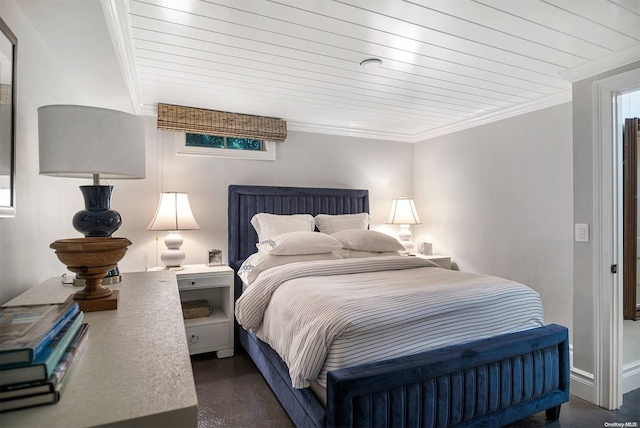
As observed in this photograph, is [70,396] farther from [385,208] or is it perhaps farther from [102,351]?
[385,208]

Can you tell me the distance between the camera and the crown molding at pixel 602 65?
2059 millimetres

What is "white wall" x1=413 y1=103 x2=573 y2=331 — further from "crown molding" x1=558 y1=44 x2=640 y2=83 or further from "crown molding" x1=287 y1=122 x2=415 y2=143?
"crown molding" x1=558 y1=44 x2=640 y2=83

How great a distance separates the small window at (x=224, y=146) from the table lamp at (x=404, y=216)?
5.09 ft

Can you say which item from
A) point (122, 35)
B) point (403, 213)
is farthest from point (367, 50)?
point (403, 213)

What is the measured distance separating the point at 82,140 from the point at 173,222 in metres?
1.74

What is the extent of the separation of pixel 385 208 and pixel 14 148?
358cm

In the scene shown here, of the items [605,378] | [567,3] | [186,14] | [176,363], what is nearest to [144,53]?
[186,14]

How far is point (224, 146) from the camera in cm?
343

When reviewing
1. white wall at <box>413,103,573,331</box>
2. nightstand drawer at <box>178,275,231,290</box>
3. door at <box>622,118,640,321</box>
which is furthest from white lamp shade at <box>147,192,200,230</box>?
door at <box>622,118,640,321</box>

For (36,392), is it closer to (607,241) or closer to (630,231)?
(607,241)

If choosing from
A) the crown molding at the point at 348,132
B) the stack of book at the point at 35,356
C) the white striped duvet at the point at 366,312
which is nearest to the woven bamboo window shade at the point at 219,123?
the crown molding at the point at 348,132

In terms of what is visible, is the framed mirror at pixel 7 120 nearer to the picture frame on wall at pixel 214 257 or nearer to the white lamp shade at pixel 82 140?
the white lamp shade at pixel 82 140

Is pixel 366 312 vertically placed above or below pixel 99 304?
below

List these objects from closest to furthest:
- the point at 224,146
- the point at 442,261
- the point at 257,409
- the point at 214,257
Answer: the point at 257,409
the point at 214,257
the point at 224,146
the point at 442,261
